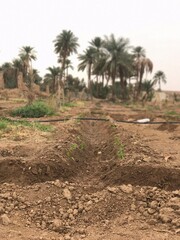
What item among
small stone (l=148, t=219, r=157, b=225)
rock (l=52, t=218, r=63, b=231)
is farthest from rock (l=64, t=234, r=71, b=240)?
small stone (l=148, t=219, r=157, b=225)

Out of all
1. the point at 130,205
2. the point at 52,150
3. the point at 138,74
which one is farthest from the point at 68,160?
the point at 138,74

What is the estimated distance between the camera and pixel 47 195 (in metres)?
4.94

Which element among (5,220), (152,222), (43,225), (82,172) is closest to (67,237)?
(43,225)

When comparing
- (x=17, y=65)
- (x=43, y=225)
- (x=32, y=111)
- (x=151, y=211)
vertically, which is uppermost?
(x=17, y=65)

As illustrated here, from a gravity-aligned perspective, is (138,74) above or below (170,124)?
above

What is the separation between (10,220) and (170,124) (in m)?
11.7

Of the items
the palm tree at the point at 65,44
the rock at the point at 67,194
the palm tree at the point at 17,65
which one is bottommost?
the rock at the point at 67,194

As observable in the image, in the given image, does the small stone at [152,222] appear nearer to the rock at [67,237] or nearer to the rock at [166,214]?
the rock at [166,214]

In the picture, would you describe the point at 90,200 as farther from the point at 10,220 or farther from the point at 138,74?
the point at 138,74

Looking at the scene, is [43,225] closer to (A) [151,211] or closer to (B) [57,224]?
(B) [57,224]

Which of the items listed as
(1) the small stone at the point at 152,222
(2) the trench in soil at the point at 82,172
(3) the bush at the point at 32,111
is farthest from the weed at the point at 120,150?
(3) the bush at the point at 32,111

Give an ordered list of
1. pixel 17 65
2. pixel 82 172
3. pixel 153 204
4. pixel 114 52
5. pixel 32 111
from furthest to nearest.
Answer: pixel 17 65 < pixel 114 52 < pixel 32 111 < pixel 82 172 < pixel 153 204

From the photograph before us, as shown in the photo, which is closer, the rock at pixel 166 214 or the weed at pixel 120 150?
the rock at pixel 166 214

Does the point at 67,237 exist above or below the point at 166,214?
below
